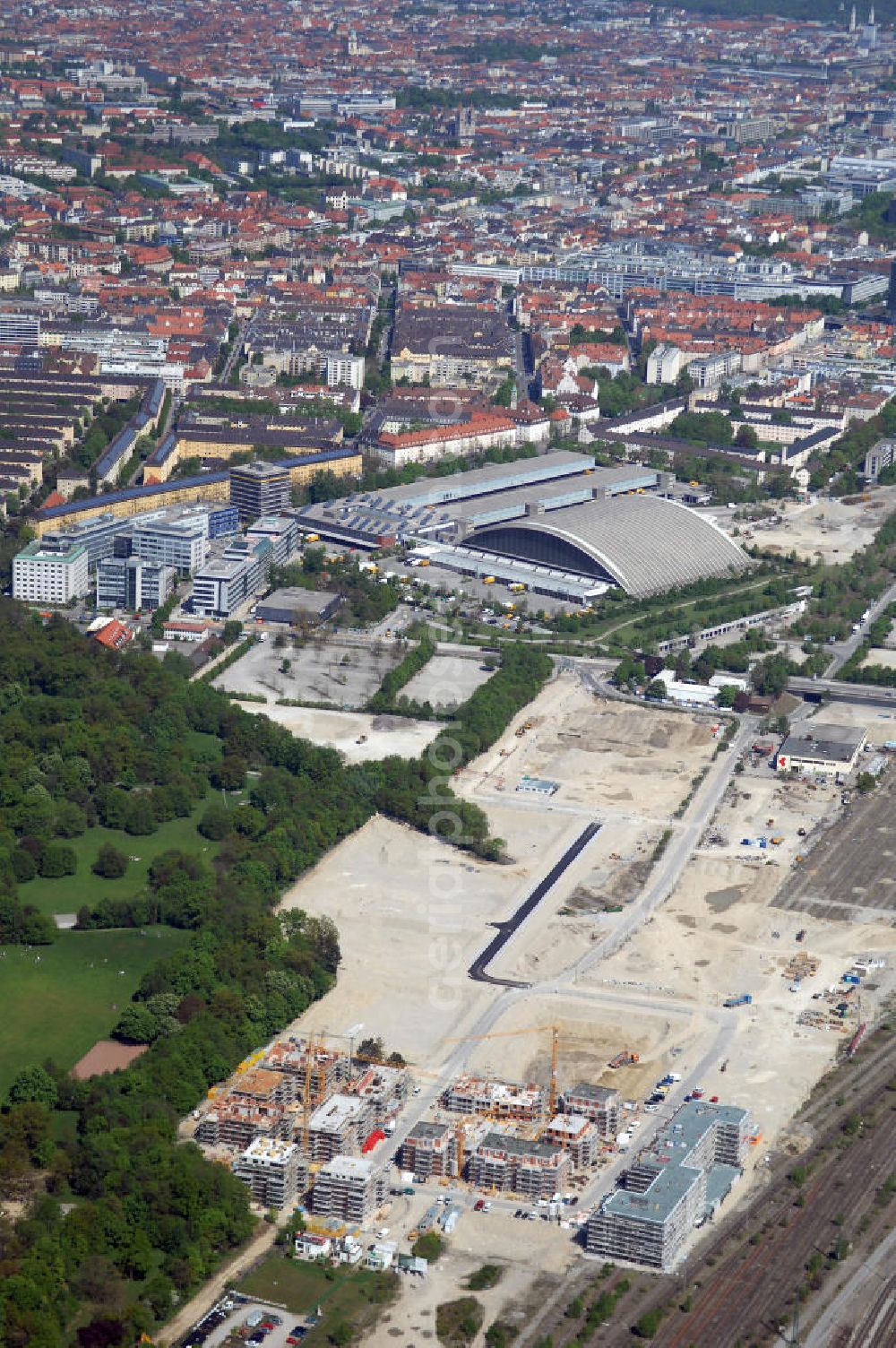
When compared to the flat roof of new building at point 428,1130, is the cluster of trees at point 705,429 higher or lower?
higher

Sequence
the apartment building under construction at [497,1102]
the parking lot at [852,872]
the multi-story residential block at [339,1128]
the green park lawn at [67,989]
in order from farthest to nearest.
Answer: the parking lot at [852,872], the green park lawn at [67,989], the apartment building under construction at [497,1102], the multi-story residential block at [339,1128]

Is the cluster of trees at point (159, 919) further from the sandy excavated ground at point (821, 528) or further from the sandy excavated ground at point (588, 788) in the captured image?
the sandy excavated ground at point (821, 528)

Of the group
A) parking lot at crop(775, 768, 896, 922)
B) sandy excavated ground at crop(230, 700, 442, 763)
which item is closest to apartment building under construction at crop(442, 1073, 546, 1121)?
parking lot at crop(775, 768, 896, 922)

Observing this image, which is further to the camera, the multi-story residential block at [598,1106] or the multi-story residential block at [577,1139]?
the multi-story residential block at [598,1106]

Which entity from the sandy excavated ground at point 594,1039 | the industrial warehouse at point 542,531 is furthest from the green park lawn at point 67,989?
the industrial warehouse at point 542,531

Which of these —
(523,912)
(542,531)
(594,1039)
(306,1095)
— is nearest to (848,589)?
(542,531)
